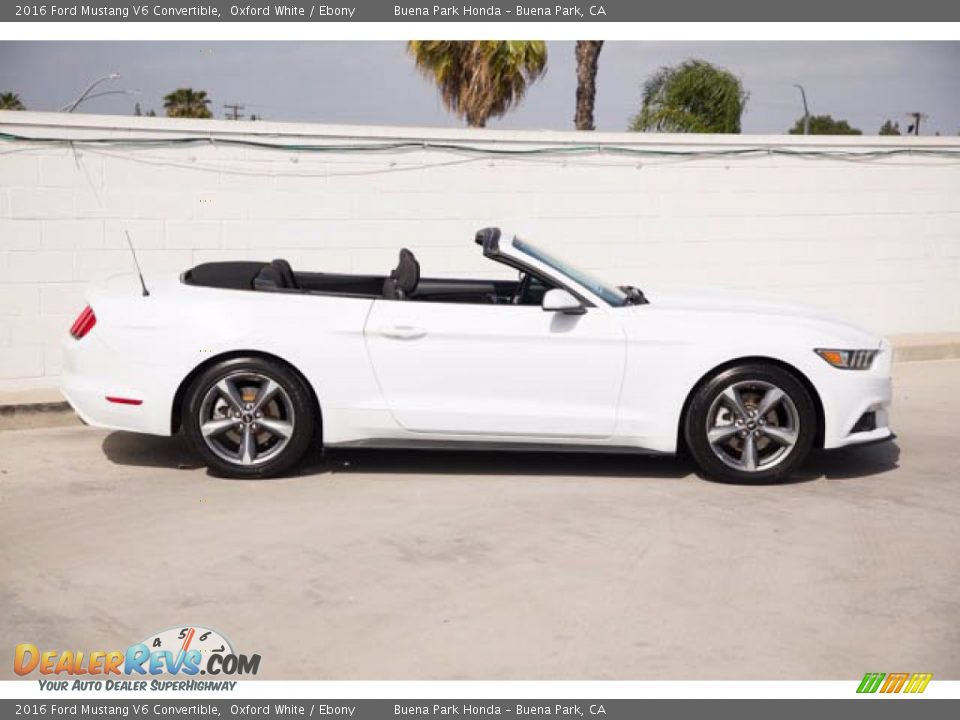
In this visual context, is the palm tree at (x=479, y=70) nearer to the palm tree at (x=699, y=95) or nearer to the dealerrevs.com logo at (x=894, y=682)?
the palm tree at (x=699, y=95)

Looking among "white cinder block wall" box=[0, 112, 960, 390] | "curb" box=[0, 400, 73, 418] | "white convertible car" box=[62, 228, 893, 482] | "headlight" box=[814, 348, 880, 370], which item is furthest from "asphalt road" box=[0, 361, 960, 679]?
"white cinder block wall" box=[0, 112, 960, 390]

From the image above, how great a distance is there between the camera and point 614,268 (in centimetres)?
1123

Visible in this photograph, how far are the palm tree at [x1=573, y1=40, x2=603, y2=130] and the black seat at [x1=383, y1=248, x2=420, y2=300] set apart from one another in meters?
16.4

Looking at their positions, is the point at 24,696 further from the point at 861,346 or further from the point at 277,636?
the point at 861,346

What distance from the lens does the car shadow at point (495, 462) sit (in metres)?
7.38

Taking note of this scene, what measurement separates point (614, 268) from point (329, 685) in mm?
7405

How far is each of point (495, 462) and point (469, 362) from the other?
0.97 m

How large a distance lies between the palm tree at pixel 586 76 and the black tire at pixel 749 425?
16712 mm

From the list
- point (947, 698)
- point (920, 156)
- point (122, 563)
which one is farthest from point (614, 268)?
point (947, 698)

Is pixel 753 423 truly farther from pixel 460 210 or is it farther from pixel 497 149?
pixel 497 149

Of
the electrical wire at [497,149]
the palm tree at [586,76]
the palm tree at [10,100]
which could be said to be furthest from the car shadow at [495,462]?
the palm tree at [10,100]

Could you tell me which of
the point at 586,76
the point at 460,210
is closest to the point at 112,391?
the point at 460,210

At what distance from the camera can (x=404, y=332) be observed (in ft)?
22.6

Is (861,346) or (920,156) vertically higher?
(920,156)
